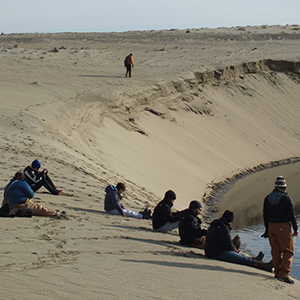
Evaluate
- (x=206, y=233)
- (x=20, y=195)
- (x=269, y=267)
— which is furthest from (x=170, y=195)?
(x=20, y=195)

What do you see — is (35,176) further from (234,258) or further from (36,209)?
(234,258)

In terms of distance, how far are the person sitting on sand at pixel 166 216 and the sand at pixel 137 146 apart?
218 mm

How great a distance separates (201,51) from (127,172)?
816 inches

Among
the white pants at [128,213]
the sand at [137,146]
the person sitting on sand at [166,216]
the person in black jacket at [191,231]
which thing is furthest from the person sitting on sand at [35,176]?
the person in black jacket at [191,231]

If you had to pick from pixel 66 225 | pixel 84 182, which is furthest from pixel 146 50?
pixel 66 225

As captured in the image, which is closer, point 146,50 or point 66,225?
point 66,225

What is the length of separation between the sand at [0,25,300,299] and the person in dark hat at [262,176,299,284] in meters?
0.25

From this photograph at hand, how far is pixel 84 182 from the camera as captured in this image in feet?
38.5

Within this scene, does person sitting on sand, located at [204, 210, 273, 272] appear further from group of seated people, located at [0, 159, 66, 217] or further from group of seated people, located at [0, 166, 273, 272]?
group of seated people, located at [0, 159, 66, 217]

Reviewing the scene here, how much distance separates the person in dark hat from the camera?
692 centimetres

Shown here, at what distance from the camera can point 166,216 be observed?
345 inches

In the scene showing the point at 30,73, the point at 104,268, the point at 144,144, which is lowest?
the point at 104,268

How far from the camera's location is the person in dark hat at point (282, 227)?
692cm

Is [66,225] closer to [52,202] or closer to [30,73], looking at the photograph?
[52,202]
